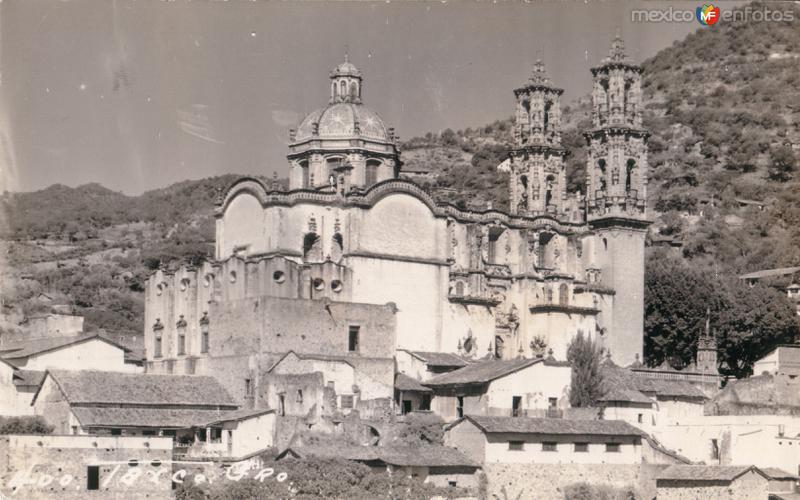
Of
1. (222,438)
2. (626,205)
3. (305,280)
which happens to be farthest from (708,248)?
(222,438)

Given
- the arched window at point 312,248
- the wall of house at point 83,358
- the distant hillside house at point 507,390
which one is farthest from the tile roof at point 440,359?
the wall of house at point 83,358

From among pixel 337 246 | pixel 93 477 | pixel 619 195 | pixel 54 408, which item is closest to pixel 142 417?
pixel 54 408

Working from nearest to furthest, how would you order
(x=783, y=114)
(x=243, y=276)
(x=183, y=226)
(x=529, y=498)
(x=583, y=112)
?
(x=529, y=498) → (x=243, y=276) → (x=183, y=226) → (x=783, y=114) → (x=583, y=112)

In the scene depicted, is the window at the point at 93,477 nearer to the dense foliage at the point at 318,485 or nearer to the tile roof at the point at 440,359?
the dense foliage at the point at 318,485

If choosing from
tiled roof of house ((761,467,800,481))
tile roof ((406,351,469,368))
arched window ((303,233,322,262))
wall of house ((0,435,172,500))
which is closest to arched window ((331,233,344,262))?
arched window ((303,233,322,262))

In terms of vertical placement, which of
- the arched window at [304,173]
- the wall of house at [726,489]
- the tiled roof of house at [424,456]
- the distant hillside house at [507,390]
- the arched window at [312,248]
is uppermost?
the arched window at [304,173]

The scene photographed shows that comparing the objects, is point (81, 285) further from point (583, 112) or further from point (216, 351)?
point (583, 112)
